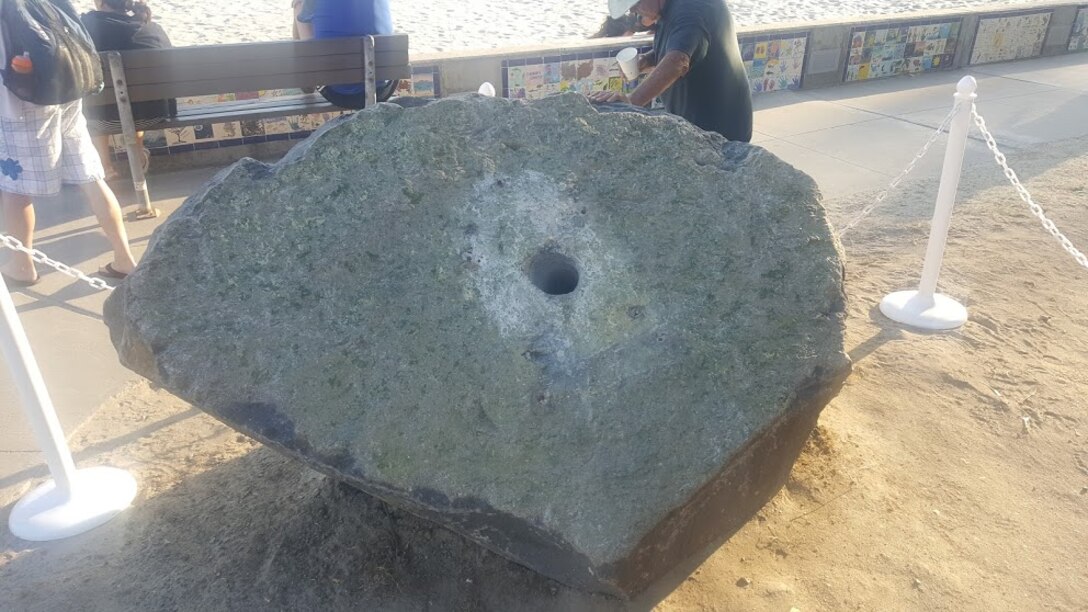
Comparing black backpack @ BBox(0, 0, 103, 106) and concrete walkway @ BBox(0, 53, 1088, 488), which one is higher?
black backpack @ BBox(0, 0, 103, 106)

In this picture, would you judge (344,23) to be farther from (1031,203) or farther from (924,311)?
(1031,203)

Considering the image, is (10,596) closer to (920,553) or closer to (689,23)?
(920,553)

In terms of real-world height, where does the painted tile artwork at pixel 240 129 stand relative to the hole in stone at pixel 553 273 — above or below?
below

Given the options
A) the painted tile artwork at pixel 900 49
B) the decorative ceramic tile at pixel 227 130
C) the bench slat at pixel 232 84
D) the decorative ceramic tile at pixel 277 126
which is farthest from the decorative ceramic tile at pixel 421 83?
the painted tile artwork at pixel 900 49

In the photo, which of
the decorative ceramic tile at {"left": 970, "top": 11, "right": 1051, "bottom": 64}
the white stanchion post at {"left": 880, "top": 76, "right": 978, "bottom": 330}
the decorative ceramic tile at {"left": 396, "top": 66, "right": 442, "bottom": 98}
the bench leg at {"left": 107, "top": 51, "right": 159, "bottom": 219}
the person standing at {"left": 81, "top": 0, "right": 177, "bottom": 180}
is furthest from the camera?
the decorative ceramic tile at {"left": 970, "top": 11, "right": 1051, "bottom": 64}

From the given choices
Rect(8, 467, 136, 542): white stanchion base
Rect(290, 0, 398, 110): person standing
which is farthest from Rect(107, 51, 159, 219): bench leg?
Rect(8, 467, 136, 542): white stanchion base

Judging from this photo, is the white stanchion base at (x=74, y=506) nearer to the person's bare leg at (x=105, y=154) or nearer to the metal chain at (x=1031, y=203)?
the person's bare leg at (x=105, y=154)

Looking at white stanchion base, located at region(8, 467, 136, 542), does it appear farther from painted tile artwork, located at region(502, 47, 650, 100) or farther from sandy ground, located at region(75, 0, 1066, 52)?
sandy ground, located at region(75, 0, 1066, 52)

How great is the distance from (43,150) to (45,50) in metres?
0.52

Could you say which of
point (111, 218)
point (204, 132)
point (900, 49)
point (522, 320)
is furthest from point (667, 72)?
point (900, 49)

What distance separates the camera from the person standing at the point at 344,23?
5316mm

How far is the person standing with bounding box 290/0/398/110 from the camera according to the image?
532cm

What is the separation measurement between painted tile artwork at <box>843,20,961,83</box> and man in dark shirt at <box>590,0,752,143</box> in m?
5.46

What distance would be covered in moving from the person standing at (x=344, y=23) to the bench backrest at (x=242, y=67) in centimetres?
→ 16
